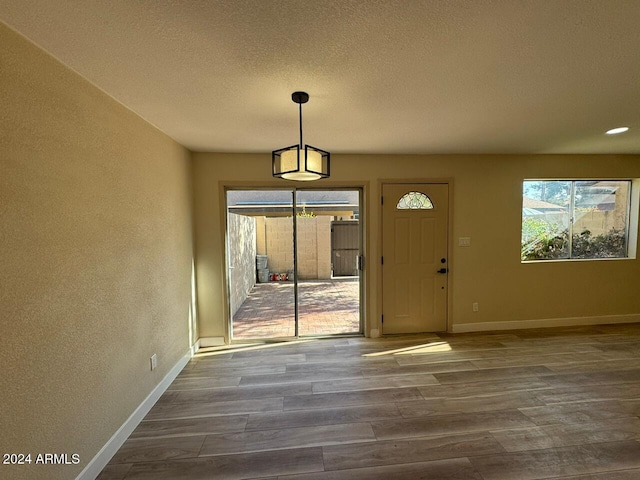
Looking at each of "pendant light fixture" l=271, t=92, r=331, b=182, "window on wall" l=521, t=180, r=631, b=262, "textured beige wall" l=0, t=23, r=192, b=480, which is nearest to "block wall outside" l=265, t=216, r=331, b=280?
"window on wall" l=521, t=180, r=631, b=262

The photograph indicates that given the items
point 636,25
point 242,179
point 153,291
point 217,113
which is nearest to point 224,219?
point 242,179

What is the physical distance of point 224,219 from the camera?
136 inches

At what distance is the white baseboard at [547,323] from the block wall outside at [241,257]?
3469mm

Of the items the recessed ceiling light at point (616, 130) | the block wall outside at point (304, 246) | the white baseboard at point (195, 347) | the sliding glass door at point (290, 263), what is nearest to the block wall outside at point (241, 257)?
the sliding glass door at point (290, 263)

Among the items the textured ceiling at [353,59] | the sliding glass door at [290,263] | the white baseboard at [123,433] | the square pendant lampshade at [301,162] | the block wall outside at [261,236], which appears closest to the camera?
the textured ceiling at [353,59]

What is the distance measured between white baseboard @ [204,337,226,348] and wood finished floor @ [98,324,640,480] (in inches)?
7.9

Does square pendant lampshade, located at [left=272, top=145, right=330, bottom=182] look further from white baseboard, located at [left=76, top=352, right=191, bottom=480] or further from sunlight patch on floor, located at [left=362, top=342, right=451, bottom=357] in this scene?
sunlight patch on floor, located at [left=362, top=342, right=451, bottom=357]

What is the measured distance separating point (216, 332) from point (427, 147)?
3.49 m

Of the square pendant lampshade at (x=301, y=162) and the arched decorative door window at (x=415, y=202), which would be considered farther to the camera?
the arched decorative door window at (x=415, y=202)

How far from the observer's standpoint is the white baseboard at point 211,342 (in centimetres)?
350

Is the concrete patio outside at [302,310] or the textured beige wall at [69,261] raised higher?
the textured beige wall at [69,261]

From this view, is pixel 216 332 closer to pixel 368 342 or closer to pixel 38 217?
pixel 368 342

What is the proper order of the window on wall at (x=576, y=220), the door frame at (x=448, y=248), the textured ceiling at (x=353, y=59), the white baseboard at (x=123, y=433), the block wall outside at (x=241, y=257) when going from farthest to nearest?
the block wall outside at (x=241, y=257)
the window on wall at (x=576, y=220)
the door frame at (x=448, y=248)
the white baseboard at (x=123, y=433)
the textured ceiling at (x=353, y=59)

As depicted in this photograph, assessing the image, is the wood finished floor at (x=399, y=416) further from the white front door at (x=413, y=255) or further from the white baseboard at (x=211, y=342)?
the white front door at (x=413, y=255)
